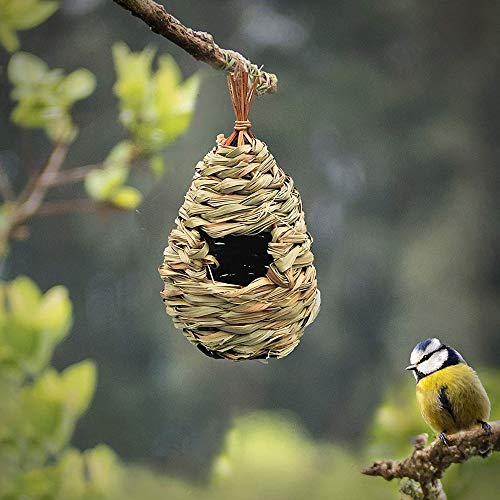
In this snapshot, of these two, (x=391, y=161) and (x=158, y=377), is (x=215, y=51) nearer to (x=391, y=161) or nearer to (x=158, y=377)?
(x=391, y=161)

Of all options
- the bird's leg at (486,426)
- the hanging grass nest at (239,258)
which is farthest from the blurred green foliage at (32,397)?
the bird's leg at (486,426)

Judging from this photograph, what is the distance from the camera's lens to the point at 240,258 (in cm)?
91

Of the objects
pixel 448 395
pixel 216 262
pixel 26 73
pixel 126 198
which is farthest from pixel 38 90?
pixel 448 395

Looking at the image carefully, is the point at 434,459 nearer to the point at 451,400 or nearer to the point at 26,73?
the point at 451,400

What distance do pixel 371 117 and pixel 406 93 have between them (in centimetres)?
8

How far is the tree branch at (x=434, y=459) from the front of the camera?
1.24 meters

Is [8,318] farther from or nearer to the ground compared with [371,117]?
nearer to the ground

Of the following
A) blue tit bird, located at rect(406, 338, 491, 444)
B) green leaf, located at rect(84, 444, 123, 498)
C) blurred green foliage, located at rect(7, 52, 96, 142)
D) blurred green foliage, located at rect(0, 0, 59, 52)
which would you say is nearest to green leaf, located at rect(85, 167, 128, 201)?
blurred green foliage, located at rect(7, 52, 96, 142)

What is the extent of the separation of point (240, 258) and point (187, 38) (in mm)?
294

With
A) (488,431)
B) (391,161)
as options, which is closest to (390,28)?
(391,161)

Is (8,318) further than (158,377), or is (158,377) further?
(158,377)

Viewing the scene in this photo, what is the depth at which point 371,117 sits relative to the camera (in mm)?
1331

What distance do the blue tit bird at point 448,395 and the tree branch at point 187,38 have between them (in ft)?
1.92

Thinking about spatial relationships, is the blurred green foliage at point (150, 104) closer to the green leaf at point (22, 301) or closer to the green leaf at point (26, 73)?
the green leaf at point (26, 73)
